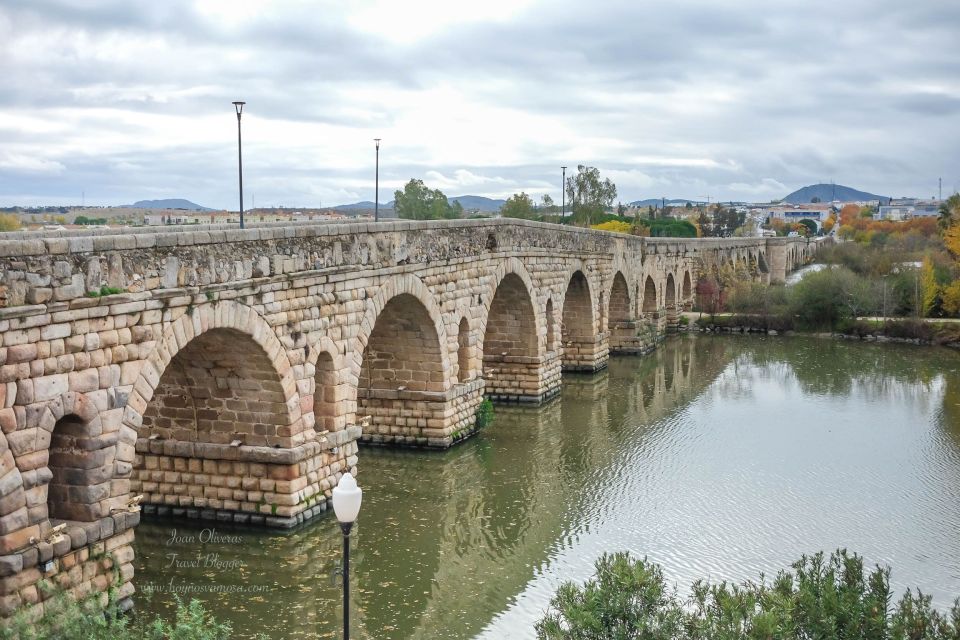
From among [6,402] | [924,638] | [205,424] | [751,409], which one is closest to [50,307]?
[6,402]

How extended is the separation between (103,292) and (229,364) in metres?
3.37

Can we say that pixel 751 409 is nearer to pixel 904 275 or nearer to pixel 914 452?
pixel 914 452

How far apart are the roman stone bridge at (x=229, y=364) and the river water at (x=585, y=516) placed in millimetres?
770

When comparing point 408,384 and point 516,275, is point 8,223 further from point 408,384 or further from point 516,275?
point 408,384

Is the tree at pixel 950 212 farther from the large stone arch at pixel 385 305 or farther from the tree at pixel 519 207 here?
the large stone arch at pixel 385 305

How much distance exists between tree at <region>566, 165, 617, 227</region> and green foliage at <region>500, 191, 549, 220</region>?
288 cm

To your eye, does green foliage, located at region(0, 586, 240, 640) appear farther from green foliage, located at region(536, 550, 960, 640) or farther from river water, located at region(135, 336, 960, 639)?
river water, located at region(135, 336, 960, 639)

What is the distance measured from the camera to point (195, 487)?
13.8 meters

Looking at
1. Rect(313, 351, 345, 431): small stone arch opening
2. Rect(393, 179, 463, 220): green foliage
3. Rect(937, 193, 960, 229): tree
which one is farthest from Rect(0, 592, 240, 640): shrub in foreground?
Rect(393, 179, 463, 220): green foliage

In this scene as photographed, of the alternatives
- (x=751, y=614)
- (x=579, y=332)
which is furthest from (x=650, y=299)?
(x=751, y=614)

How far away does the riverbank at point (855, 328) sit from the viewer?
117ft

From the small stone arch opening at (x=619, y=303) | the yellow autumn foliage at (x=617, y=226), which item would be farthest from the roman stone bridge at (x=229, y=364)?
the yellow autumn foliage at (x=617, y=226)

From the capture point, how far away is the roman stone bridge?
9.20 m

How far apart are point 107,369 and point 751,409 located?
17.2 m
